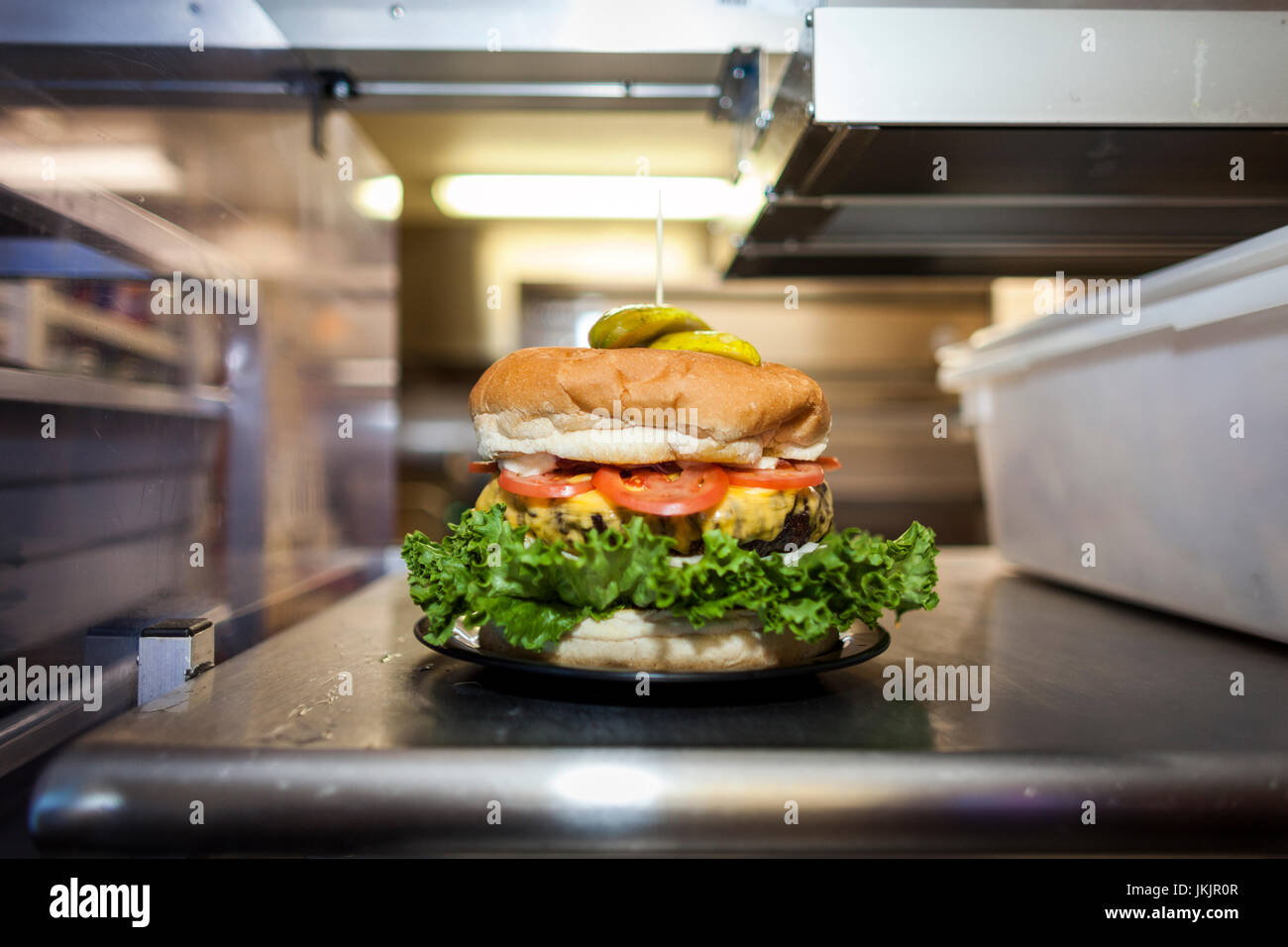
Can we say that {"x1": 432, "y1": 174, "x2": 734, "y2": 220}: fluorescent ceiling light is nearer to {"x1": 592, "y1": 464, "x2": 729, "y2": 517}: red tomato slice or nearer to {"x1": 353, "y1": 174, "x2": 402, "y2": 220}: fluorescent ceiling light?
{"x1": 353, "y1": 174, "x2": 402, "y2": 220}: fluorescent ceiling light

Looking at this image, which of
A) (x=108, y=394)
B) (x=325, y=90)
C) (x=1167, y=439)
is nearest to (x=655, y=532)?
(x=108, y=394)

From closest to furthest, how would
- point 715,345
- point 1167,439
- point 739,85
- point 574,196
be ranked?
point 715,345, point 1167,439, point 739,85, point 574,196

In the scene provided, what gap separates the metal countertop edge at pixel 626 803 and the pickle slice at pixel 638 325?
66cm

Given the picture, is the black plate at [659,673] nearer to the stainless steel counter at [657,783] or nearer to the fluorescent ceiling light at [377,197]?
the stainless steel counter at [657,783]

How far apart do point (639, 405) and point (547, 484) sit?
19cm

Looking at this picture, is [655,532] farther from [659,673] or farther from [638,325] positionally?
[638,325]

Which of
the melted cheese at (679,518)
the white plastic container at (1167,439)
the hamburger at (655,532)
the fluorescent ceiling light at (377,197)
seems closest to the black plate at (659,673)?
the hamburger at (655,532)

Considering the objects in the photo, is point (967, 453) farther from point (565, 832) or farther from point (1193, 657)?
point (565, 832)

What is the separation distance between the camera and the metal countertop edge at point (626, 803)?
0.82 meters

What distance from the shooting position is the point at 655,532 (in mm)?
1136

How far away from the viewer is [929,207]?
1.62 meters

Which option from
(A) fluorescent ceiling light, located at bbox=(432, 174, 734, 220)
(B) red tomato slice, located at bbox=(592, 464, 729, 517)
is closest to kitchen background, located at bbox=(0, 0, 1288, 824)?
(B) red tomato slice, located at bbox=(592, 464, 729, 517)
